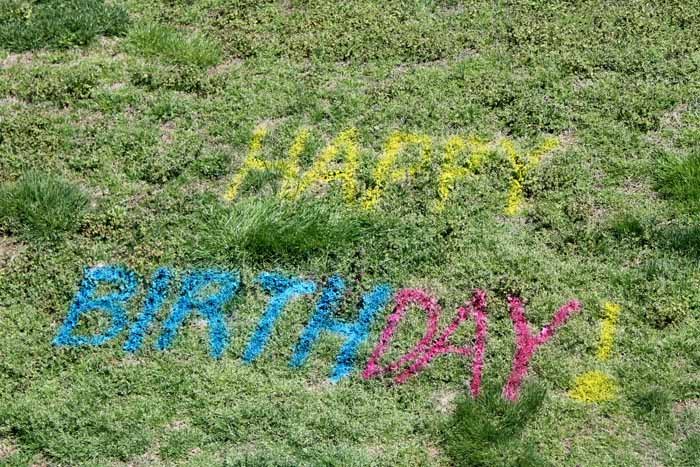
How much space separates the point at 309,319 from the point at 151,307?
98 centimetres

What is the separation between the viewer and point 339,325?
5.73 m

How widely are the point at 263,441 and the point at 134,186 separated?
2256 mm

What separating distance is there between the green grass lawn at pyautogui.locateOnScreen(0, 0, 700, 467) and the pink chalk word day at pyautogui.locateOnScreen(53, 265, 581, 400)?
50 mm

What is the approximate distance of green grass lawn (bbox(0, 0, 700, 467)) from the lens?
526 centimetres

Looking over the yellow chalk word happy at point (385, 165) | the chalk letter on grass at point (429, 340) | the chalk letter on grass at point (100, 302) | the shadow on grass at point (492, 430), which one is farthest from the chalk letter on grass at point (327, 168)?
the shadow on grass at point (492, 430)

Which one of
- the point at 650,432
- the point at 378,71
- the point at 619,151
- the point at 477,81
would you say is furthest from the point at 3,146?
the point at 650,432

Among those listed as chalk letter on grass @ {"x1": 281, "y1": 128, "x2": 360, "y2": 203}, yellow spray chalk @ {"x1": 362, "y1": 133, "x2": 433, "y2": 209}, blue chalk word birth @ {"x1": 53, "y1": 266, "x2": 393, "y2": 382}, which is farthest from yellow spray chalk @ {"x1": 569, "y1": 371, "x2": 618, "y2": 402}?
chalk letter on grass @ {"x1": 281, "y1": 128, "x2": 360, "y2": 203}

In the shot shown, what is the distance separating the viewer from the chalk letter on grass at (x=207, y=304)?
5.71 m

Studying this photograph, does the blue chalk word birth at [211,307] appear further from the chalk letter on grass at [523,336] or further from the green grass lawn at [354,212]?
the chalk letter on grass at [523,336]

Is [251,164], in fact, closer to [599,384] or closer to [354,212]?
[354,212]

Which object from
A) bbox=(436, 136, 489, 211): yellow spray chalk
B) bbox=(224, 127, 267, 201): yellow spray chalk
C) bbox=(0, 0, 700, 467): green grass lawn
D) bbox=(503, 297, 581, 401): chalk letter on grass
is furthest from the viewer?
bbox=(224, 127, 267, 201): yellow spray chalk

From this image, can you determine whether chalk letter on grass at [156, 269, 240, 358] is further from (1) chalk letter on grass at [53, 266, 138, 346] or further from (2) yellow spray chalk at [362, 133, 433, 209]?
(2) yellow spray chalk at [362, 133, 433, 209]

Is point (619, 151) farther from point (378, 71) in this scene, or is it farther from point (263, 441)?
point (263, 441)

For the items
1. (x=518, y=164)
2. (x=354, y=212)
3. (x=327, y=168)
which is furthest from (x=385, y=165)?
(x=518, y=164)
